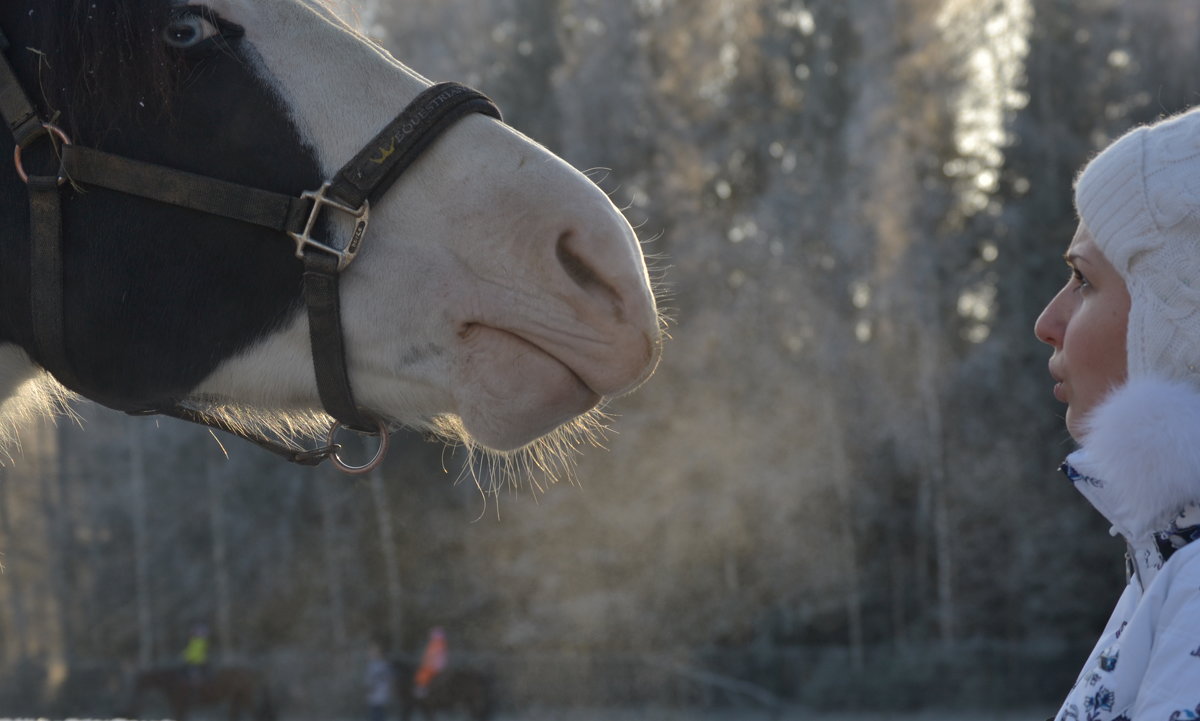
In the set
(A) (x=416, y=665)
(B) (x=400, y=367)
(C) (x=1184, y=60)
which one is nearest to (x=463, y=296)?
(B) (x=400, y=367)

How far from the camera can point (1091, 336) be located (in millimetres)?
1729

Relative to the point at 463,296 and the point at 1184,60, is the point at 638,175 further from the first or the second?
the point at 463,296

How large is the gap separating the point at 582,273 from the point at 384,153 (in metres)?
0.37

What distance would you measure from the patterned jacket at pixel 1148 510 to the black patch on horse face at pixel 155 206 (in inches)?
48.6

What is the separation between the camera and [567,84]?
22891mm

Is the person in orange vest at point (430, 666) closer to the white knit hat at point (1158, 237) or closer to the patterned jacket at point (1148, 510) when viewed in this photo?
the patterned jacket at point (1148, 510)

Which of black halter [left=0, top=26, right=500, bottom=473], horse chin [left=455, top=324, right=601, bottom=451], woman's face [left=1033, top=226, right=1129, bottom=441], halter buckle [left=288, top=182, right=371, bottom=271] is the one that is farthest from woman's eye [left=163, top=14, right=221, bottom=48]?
woman's face [left=1033, top=226, right=1129, bottom=441]

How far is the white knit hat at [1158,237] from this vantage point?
1.56 metres

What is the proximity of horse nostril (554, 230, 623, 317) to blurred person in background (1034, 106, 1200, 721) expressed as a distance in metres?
0.71

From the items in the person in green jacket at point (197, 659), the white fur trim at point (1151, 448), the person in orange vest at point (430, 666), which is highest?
the white fur trim at point (1151, 448)

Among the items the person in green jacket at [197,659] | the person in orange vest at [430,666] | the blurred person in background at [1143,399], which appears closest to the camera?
the blurred person in background at [1143,399]

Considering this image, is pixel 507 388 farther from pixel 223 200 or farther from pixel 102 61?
pixel 102 61

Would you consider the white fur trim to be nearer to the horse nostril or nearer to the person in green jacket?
the horse nostril

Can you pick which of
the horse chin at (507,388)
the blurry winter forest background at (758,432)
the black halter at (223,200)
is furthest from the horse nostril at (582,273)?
the blurry winter forest background at (758,432)
